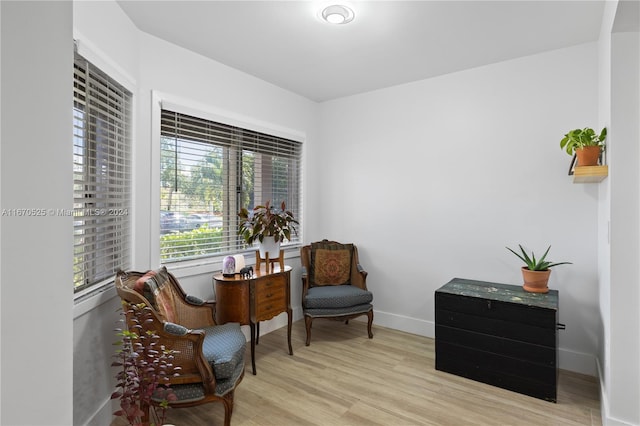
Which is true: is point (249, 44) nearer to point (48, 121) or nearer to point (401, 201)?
point (401, 201)

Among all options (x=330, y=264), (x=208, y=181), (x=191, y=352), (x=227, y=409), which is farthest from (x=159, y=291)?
(x=330, y=264)

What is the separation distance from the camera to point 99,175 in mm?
2178

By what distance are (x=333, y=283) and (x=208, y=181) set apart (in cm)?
170

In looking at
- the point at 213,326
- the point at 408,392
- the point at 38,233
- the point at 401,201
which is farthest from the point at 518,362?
the point at 38,233

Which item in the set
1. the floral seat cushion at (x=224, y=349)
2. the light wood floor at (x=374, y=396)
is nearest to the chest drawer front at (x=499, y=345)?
the light wood floor at (x=374, y=396)

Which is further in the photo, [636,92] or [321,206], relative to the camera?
[321,206]

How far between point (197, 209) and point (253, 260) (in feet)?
2.62

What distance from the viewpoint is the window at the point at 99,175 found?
6.50ft

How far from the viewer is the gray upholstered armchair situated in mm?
3395

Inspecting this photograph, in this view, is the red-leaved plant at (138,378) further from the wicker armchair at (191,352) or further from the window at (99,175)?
the window at (99,175)

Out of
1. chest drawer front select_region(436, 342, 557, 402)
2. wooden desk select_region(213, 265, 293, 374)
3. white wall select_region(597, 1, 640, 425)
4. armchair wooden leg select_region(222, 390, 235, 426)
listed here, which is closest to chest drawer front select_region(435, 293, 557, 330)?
chest drawer front select_region(436, 342, 557, 402)

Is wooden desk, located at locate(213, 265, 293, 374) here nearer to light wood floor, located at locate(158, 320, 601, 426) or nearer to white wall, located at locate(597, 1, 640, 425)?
light wood floor, located at locate(158, 320, 601, 426)

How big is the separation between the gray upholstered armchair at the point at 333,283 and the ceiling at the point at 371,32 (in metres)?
1.86

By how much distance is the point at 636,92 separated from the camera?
197 centimetres
